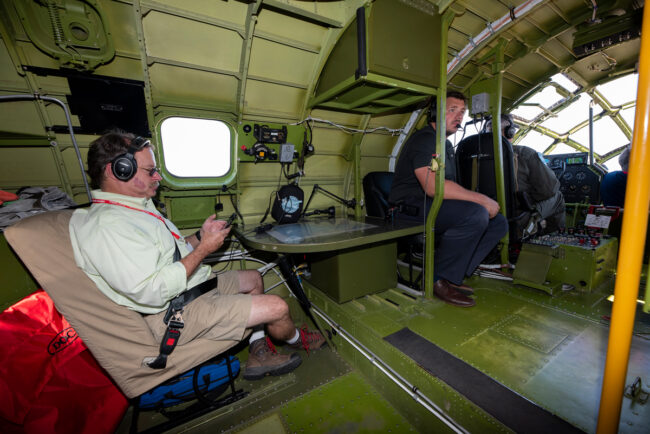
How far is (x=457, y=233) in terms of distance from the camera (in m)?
2.70

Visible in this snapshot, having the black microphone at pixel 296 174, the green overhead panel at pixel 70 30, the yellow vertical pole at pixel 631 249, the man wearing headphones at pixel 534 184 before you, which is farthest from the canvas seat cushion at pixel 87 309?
the man wearing headphones at pixel 534 184

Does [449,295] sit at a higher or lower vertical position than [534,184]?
lower

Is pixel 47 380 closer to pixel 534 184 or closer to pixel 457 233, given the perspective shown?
pixel 457 233

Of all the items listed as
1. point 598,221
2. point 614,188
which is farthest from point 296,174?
point 614,188

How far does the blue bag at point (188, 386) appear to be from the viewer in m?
1.95

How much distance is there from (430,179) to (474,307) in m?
1.31

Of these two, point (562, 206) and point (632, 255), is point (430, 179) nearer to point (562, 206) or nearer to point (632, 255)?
point (632, 255)

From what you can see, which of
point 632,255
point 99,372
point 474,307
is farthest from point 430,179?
point 99,372

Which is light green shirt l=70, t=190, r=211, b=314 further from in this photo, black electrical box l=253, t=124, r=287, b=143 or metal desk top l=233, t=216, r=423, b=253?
black electrical box l=253, t=124, r=287, b=143

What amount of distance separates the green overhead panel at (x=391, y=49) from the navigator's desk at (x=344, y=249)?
1.28m

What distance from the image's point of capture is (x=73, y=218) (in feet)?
5.10

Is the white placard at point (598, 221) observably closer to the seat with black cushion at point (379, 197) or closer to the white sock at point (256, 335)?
the seat with black cushion at point (379, 197)

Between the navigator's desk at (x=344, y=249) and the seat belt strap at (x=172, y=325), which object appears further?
the navigator's desk at (x=344, y=249)

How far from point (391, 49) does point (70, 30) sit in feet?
8.61
